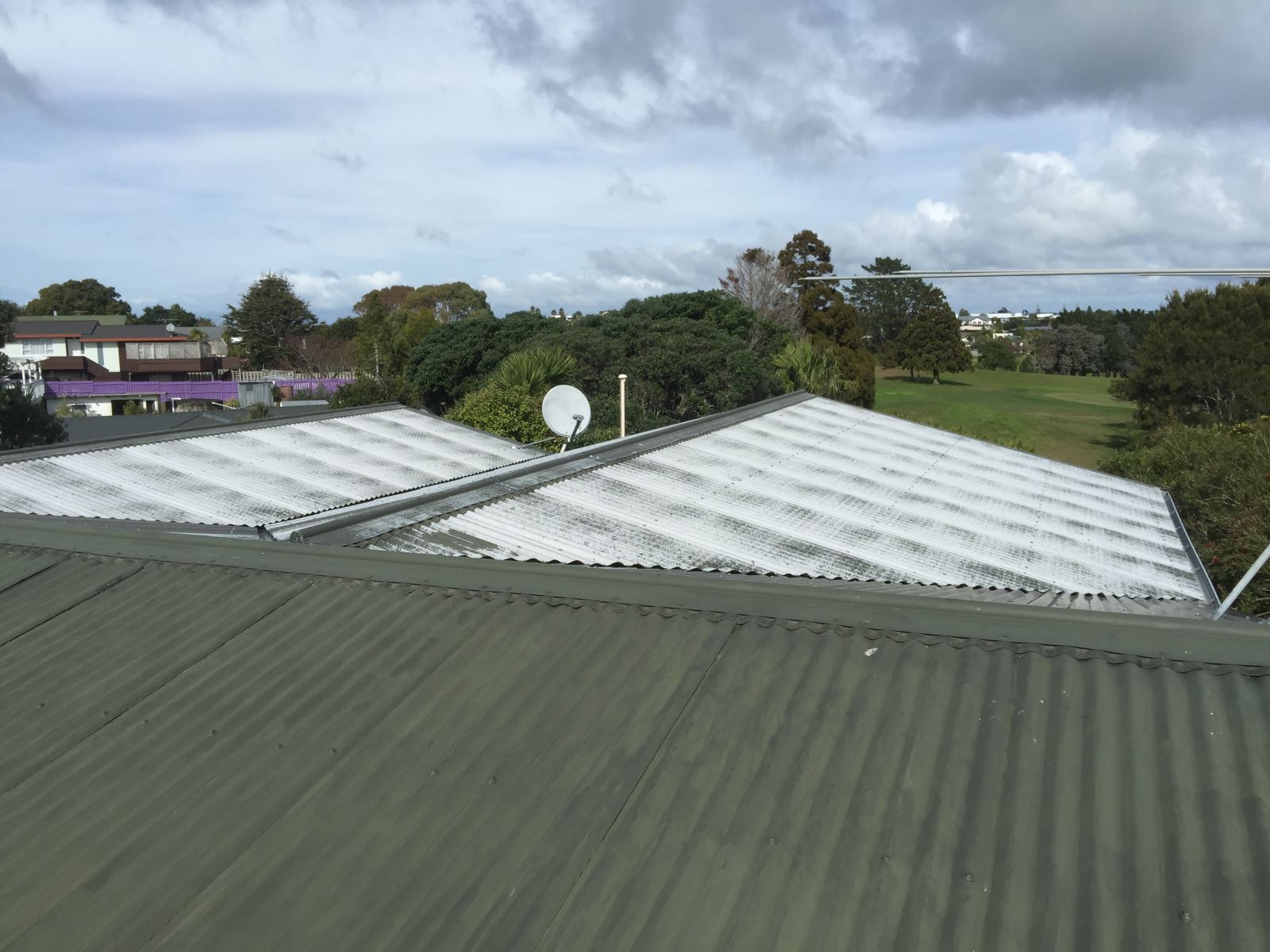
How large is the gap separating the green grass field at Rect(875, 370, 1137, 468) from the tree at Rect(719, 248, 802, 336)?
7486 mm

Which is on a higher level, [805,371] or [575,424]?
[805,371]

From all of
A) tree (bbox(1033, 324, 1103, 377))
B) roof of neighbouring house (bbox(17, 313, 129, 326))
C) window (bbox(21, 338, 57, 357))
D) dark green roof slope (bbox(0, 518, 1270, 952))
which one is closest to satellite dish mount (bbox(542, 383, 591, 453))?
dark green roof slope (bbox(0, 518, 1270, 952))

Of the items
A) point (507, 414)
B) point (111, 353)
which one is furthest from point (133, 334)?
point (507, 414)

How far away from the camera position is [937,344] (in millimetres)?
66625

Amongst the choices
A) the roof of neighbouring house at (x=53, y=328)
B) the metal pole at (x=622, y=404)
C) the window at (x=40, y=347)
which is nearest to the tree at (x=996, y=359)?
the metal pole at (x=622, y=404)

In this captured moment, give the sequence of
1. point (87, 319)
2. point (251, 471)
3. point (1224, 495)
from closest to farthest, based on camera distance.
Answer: point (251, 471) < point (1224, 495) < point (87, 319)

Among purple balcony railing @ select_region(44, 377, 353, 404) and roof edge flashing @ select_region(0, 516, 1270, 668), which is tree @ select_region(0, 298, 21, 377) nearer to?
purple balcony railing @ select_region(44, 377, 353, 404)

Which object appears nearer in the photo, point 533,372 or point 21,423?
point 533,372

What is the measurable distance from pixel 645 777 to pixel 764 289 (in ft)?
163

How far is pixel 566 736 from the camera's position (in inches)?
143

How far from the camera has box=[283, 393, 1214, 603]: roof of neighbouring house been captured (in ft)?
22.5

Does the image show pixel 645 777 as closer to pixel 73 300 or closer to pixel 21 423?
pixel 21 423

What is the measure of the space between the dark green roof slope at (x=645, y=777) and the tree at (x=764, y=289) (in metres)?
45.6

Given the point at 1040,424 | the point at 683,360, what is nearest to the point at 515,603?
the point at 683,360
